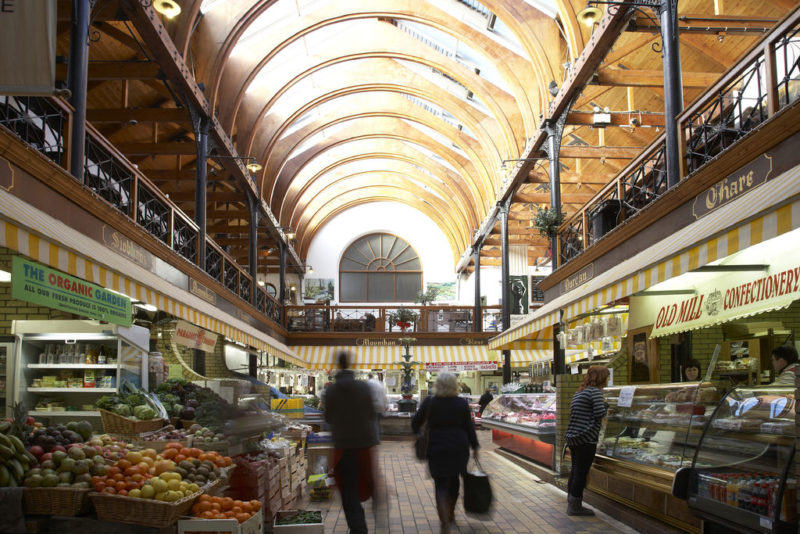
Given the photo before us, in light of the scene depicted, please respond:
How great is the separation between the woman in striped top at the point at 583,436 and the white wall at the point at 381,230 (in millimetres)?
29820

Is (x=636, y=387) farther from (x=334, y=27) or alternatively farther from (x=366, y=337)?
(x=366, y=337)

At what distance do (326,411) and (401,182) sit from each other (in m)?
29.1

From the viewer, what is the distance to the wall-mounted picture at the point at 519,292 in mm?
24125

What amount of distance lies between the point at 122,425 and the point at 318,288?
2936 cm

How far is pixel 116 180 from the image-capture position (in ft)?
37.7

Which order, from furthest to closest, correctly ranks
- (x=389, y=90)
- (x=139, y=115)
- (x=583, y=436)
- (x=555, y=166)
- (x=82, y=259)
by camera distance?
(x=389, y=90), (x=555, y=166), (x=139, y=115), (x=583, y=436), (x=82, y=259)

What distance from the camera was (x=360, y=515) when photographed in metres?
5.25

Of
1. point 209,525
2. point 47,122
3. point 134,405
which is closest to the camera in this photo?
point 209,525

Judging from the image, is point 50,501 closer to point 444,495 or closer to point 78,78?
point 444,495

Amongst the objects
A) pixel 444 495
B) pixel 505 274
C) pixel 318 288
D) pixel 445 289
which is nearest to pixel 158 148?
pixel 505 274

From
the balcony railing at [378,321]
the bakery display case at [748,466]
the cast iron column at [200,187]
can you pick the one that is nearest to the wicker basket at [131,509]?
the bakery display case at [748,466]

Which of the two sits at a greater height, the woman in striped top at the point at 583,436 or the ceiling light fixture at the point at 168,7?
the ceiling light fixture at the point at 168,7

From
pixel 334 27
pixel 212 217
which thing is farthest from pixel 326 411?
pixel 212 217

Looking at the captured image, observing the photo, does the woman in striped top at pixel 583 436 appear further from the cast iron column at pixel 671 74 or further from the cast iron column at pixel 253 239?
the cast iron column at pixel 253 239
